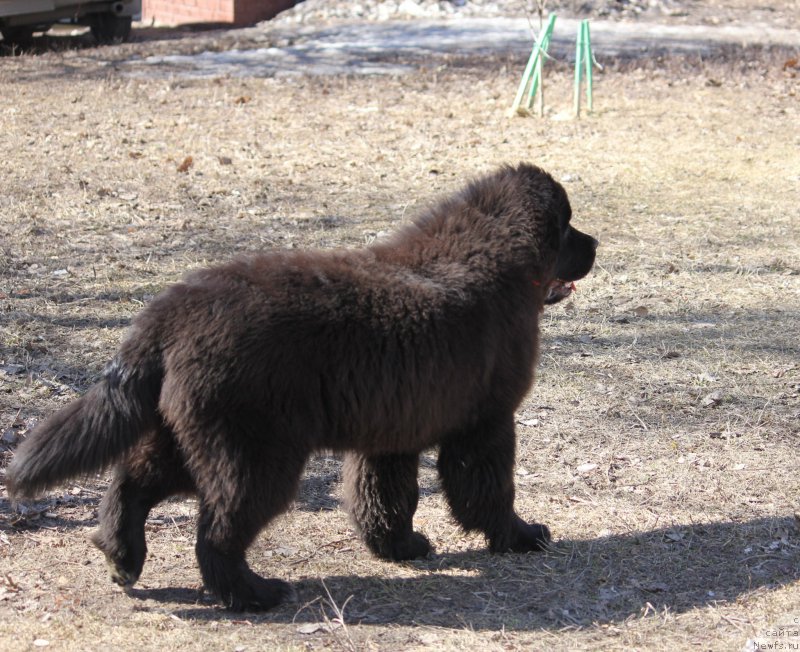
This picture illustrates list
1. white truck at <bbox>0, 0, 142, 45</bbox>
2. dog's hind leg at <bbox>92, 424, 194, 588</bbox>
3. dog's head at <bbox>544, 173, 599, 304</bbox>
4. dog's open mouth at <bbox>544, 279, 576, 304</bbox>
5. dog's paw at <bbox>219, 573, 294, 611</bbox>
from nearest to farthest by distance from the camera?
1. dog's paw at <bbox>219, 573, 294, 611</bbox>
2. dog's hind leg at <bbox>92, 424, 194, 588</bbox>
3. dog's head at <bbox>544, 173, 599, 304</bbox>
4. dog's open mouth at <bbox>544, 279, 576, 304</bbox>
5. white truck at <bbox>0, 0, 142, 45</bbox>

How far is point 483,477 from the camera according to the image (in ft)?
14.9

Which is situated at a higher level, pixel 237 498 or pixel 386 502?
pixel 237 498

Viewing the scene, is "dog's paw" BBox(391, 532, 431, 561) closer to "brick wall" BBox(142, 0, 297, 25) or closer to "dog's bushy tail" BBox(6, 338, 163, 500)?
"dog's bushy tail" BBox(6, 338, 163, 500)

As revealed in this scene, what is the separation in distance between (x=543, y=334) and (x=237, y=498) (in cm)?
371

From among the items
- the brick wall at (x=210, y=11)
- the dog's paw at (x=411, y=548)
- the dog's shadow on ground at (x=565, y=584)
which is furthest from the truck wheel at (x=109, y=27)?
the dog's shadow on ground at (x=565, y=584)

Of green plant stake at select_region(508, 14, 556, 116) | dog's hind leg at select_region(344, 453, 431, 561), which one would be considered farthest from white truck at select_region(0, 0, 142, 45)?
dog's hind leg at select_region(344, 453, 431, 561)

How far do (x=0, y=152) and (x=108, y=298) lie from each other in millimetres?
4306

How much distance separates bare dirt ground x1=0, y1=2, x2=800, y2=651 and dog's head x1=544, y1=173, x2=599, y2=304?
109cm

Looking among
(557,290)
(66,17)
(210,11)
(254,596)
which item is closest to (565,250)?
(557,290)

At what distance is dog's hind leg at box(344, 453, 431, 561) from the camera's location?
459 cm

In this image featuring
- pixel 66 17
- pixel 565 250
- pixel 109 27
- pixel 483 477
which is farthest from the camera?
pixel 109 27

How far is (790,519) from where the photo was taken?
4.91m

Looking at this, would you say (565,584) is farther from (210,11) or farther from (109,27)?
(210,11)

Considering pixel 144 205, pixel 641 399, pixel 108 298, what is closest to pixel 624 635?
pixel 641 399
